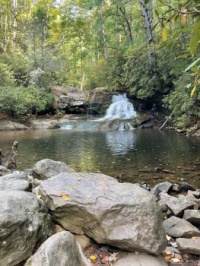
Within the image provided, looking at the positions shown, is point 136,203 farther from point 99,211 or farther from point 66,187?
point 66,187

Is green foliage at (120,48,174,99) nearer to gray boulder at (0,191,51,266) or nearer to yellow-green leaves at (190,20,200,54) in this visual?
gray boulder at (0,191,51,266)

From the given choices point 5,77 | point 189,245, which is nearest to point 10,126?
point 5,77

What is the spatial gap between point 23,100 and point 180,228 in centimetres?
1829

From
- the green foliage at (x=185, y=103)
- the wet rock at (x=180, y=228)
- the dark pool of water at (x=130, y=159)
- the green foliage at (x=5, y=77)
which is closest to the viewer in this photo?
the wet rock at (x=180, y=228)

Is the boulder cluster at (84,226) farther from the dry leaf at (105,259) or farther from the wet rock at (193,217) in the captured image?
the wet rock at (193,217)

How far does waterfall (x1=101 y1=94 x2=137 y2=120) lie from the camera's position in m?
21.7

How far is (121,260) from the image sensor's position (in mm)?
2629

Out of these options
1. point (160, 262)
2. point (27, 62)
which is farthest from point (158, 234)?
point (27, 62)

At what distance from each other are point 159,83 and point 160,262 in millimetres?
17645

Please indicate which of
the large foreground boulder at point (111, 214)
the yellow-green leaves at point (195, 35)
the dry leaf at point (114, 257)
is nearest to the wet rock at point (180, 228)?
the large foreground boulder at point (111, 214)

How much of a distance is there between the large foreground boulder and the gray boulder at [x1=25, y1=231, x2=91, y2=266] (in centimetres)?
47

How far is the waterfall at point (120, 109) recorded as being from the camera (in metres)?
21.7

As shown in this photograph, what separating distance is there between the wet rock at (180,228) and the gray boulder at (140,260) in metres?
0.69

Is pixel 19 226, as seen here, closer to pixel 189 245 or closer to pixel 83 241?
pixel 83 241
